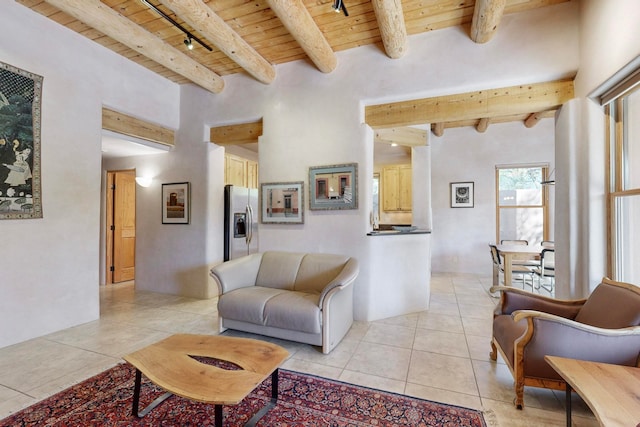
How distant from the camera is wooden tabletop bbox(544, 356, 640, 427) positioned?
1160mm

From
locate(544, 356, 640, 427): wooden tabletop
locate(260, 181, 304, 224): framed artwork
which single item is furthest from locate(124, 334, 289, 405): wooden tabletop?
locate(260, 181, 304, 224): framed artwork

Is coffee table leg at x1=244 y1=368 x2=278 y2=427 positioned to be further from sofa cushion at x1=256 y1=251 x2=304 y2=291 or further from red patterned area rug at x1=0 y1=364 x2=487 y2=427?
sofa cushion at x1=256 y1=251 x2=304 y2=291

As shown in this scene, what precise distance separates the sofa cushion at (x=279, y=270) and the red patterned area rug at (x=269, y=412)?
51.7 inches

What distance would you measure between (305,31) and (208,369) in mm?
3025

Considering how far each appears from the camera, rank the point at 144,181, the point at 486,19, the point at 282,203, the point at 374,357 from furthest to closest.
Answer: the point at 144,181 → the point at 282,203 → the point at 486,19 → the point at 374,357

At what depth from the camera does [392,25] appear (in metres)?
2.76

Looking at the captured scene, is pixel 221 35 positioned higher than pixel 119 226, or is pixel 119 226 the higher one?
pixel 221 35

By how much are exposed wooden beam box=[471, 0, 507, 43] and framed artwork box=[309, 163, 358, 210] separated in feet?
5.86

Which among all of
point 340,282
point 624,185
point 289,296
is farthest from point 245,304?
point 624,185

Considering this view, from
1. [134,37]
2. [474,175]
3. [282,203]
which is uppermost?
[134,37]

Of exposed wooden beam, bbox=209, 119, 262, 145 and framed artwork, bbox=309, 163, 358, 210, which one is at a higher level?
exposed wooden beam, bbox=209, 119, 262, 145

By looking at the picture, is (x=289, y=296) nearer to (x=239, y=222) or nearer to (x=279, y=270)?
(x=279, y=270)

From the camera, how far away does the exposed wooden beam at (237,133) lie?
4211 millimetres

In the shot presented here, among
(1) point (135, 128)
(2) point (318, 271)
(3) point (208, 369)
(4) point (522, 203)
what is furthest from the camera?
(4) point (522, 203)
